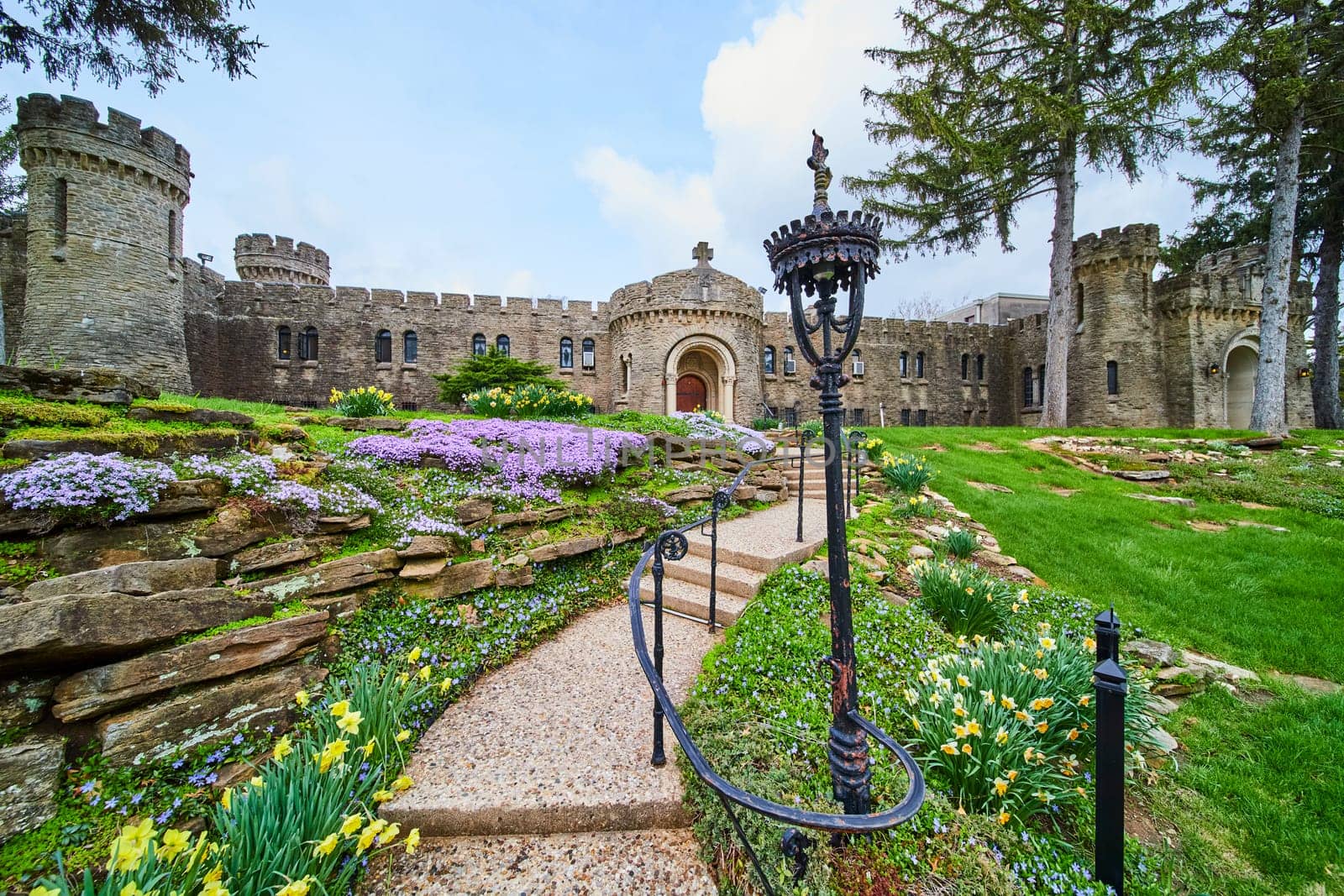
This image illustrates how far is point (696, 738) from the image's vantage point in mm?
2729

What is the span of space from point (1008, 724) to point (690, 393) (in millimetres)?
17946

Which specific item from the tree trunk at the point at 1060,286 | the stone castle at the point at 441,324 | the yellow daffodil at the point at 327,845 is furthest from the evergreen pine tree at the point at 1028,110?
the yellow daffodil at the point at 327,845

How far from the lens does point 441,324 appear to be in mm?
20719

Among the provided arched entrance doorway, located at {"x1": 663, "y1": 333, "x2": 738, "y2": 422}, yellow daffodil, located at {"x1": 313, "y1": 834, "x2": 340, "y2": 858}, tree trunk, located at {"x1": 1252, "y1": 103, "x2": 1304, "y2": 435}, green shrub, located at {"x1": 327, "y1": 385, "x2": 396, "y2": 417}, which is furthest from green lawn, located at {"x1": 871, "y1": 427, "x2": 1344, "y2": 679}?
green shrub, located at {"x1": 327, "y1": 385, "x2": 396, "y2": 417}

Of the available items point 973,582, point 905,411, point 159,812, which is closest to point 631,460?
point 973,582

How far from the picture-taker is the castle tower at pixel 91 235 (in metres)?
12.9

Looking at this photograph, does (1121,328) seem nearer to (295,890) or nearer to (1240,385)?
(1240,385)

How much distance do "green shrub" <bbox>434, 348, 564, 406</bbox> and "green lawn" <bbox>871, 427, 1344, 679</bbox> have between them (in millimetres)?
11231

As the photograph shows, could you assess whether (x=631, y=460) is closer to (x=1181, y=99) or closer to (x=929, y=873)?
(x=929, y=873)

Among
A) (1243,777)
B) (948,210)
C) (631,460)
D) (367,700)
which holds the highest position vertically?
(948,210)

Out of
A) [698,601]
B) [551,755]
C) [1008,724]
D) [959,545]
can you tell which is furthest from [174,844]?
[959,545]

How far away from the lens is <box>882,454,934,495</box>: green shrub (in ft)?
24.8

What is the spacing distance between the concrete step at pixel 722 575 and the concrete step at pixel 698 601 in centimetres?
5

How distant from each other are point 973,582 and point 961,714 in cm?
207
